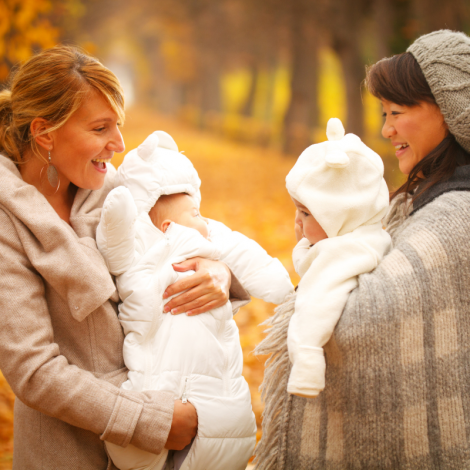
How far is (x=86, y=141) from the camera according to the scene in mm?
1828

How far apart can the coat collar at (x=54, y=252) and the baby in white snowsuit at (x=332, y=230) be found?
706mm

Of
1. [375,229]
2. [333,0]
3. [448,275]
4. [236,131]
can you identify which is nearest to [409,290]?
[448,275]

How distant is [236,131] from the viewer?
62.7 feet

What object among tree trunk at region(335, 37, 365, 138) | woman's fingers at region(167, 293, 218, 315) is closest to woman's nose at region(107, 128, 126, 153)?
woman's fingers at region(167, 293, 218, 315)

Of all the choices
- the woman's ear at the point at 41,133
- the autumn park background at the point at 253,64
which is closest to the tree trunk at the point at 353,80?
the autumn park background at the point at 253,64

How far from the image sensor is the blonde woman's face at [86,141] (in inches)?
Answer: 71.7

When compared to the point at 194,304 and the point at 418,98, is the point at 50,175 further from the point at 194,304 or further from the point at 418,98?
the point at 418,98

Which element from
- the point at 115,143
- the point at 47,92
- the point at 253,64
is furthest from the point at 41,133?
the point at 253,64

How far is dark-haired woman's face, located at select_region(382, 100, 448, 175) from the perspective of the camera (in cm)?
190

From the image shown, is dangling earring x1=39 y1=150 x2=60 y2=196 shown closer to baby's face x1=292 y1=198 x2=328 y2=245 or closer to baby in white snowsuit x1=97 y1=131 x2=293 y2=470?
baby in white snowsuit x1=97 y1=131 x2=293 y2=470

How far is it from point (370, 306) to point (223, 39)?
20022mm

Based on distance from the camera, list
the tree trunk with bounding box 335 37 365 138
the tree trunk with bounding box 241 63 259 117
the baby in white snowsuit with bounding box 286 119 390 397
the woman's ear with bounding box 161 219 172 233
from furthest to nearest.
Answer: the tree trunk with bounding box 241 63 259 117 < the tree trunk with bounding box 335 37 365 138 < the woman's ear with bounding box 161 219 172 233 < the baby in white snowsuit with bounding box 286 119 390 397

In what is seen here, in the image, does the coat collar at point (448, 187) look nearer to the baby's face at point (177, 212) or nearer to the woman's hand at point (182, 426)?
the baby's face at point (177, 212)

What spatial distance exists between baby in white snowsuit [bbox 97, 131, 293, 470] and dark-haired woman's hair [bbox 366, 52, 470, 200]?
73 cm
